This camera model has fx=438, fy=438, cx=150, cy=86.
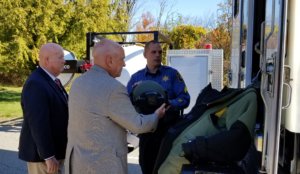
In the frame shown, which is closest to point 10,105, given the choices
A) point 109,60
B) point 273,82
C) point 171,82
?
point 171,82

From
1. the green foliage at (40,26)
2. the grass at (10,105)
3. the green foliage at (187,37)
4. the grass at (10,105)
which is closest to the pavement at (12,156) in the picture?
the grass at (10,105)

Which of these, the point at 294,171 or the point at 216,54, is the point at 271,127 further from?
the point at 216,54

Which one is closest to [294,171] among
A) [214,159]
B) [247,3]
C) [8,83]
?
[214,159]

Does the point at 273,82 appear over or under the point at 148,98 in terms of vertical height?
over

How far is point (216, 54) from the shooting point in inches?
393

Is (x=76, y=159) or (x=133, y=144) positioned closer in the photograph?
(x=76, y=159)

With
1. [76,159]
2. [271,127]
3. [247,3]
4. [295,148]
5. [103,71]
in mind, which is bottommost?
[76,159]

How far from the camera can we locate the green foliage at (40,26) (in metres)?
15.9

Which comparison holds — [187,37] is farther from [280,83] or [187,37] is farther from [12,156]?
[280,83]

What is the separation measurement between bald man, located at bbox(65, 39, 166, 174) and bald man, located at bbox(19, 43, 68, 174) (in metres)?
0.46

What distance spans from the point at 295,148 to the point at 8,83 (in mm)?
23765

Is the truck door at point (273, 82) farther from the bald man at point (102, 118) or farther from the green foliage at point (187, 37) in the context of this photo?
the green foliage at point (187, 37)

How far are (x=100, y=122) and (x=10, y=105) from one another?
44.9 feet

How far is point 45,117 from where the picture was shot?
11.4 feet
